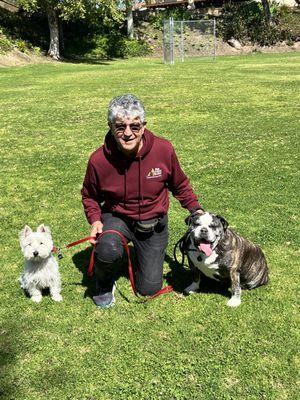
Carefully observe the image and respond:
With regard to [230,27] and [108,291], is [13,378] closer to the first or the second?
[108,291]

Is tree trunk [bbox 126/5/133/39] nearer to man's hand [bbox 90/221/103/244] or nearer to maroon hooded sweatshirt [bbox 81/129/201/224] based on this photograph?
maroon hooded sweatshirt [bbox 81/129/201/224]

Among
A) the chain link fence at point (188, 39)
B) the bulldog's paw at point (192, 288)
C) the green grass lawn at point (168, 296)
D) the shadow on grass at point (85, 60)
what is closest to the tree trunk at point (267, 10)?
the chain link fence at point (188, 39)

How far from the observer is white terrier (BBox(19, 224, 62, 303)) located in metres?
4.22

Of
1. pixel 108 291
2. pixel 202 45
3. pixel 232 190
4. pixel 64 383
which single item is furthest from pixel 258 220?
pixel 202 45

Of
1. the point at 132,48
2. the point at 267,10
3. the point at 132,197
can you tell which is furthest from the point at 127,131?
the point at 267,10

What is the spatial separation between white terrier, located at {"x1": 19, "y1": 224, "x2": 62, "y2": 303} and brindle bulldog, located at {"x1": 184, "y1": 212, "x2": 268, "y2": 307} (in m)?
1.38

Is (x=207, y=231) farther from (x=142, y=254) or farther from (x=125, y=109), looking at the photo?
(x=125, y=109)

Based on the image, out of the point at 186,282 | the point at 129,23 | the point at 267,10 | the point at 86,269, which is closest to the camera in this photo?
the point at 186,282

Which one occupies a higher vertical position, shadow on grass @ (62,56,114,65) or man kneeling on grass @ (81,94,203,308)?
shadow on grass @ (62,56,114,65)

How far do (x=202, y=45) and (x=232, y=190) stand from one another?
2879 cm

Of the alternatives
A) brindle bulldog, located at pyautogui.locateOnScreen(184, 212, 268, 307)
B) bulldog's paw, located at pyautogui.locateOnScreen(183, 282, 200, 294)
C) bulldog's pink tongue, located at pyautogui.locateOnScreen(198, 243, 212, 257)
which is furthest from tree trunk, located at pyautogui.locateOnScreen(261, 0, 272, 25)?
bulldog's pink tongue, located at pyautogui.locateOnScreen(198, 243, 212, 257)

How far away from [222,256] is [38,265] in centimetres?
186

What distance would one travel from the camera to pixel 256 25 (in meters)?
36.3

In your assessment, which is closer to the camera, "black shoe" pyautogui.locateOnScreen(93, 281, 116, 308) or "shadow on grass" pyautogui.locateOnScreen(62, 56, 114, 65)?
"black shoe" pyautogui.locateOnScreen(93, 281, 116, 308)
